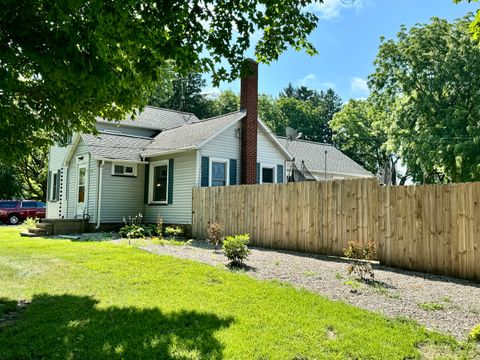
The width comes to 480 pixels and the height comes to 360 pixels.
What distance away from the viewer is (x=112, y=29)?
479cm

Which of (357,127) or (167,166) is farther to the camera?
(357,127)

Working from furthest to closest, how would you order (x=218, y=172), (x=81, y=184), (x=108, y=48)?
(x=81, y=184) < (x=218, y=172) < (x=108, y=48)

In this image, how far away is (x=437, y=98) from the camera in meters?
24.7

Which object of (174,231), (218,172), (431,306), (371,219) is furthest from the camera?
(218,172)

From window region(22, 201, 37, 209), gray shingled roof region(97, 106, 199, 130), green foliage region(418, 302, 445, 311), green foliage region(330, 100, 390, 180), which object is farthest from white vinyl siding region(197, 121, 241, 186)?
green foliage region(330, 100, 390, 180)

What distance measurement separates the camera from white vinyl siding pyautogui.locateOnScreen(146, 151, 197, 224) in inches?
596

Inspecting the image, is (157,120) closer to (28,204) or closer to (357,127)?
(28,204)

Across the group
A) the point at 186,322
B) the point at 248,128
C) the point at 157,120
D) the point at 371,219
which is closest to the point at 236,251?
the point at 371,219

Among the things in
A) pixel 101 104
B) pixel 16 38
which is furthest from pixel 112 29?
pixel 101 104

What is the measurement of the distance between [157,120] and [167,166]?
6697mm

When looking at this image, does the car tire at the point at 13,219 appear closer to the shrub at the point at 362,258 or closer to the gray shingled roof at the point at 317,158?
the gray shingled roof at the point at 317,158

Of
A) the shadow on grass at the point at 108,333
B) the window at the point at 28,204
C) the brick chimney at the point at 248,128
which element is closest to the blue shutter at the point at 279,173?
the brick chimney at the point at 248,128

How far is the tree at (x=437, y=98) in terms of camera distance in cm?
2280

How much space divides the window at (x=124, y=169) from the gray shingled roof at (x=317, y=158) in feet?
29.4
